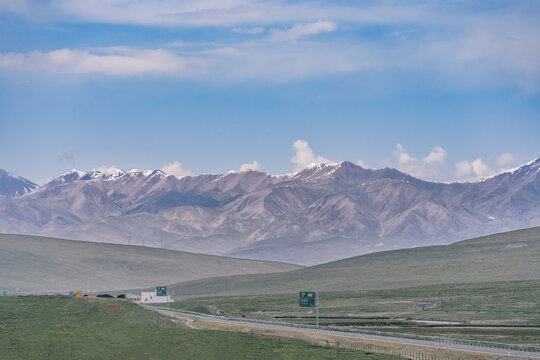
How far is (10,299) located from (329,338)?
5202 cm

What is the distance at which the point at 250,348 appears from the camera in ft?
338

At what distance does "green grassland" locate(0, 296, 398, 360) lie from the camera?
93.8 meters

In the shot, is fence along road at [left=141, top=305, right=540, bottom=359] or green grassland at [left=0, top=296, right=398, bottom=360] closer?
fence along road at [left=141, top=305, right=540, bottom=359]

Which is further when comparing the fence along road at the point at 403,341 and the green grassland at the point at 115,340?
the green grassland at the point at 115,340

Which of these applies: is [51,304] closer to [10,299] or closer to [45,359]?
[10,299]

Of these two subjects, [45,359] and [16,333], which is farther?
[16,333]

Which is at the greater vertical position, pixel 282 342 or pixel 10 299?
pixel 10 299

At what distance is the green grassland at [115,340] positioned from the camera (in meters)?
93.8

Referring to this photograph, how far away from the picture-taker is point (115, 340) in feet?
328

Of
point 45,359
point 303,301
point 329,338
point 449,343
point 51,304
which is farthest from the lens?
point 303,301

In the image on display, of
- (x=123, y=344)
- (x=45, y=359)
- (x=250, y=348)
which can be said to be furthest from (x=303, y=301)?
(x=45, y=359)

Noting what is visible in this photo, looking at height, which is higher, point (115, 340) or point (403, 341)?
point (115, 340)

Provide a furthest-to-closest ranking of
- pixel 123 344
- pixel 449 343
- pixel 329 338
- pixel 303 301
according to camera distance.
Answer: pixel 303 301, pixel 329 338, pixel 449 343, pixel 123 344

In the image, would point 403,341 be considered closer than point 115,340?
Answer: No
